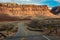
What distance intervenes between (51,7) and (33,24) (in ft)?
2.67

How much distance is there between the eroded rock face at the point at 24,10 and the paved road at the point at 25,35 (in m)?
0.31

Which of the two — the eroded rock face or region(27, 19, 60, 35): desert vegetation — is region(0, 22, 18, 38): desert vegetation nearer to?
the eroded rock face

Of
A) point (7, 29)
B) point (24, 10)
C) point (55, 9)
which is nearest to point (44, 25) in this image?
point (55, 9)

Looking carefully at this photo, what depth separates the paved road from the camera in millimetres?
4727

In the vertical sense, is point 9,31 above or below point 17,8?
below

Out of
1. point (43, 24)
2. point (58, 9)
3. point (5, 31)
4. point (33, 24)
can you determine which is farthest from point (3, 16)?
point (58, 9)

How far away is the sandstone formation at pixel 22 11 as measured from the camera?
490 centimetres

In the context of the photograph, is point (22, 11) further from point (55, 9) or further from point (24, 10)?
point (55, 9)

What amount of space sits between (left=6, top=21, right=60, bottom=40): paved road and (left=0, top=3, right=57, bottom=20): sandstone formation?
296mm

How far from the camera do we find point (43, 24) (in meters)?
5.08

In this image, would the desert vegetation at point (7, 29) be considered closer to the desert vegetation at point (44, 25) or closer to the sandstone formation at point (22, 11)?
the sandstone formation at point (22, 11)

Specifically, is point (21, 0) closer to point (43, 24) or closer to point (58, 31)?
point (43, 24)

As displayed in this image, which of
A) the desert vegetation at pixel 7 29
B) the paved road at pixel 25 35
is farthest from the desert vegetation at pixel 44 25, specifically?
the desert vegetation at pixel 7 29

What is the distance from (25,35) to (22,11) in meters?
0.78
